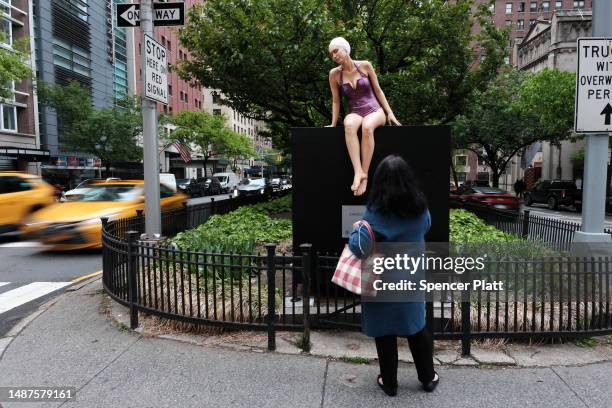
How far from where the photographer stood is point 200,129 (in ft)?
149

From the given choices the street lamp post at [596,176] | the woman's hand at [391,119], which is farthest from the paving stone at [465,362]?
the woman's hand at [391,119]

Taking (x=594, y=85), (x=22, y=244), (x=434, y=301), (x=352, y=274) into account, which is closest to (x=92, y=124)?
(x=22, y=244)

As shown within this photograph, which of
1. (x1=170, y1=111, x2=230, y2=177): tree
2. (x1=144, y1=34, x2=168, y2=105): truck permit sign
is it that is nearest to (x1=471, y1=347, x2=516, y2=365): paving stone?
(x1=144, y1=34, x2=168, y2=105): truck permit sign

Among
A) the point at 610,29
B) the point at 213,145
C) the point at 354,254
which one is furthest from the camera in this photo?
the point at 213,145

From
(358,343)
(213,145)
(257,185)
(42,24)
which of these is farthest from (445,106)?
(213,145)

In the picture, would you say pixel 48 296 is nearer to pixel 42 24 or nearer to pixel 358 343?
pixel 358 343

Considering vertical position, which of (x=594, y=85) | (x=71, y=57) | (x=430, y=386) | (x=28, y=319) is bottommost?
(x=28, y=319)

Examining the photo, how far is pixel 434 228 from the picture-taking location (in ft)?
17.3

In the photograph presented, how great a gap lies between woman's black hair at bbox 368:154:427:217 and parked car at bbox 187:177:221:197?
3212cm

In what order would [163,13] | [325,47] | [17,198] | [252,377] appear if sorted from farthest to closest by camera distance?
[17,198] < [325,47] < [163,13] < [252,377]

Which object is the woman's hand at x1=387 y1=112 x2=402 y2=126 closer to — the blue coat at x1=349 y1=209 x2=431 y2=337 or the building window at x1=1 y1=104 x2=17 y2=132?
the blue coat at x1=349 y1=209 x2=431 y2=337

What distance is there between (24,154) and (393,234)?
31203 millimetres

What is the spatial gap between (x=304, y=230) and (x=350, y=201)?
0.64m

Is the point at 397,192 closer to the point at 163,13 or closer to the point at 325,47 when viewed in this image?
the point at 163,13
